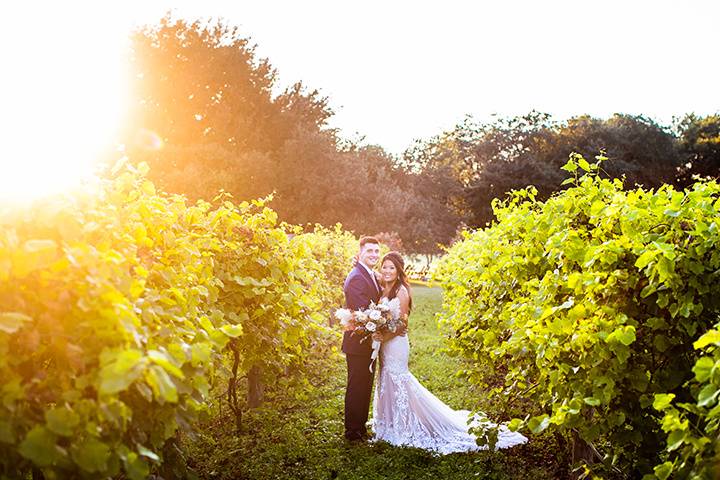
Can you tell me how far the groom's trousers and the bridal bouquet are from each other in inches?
7.2

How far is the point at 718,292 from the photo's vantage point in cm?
407

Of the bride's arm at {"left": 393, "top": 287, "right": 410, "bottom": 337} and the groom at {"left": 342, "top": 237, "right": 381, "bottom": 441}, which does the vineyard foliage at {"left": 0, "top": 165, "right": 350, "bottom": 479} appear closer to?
the groom at {"left": 342, "top": 237, "right": 381, "bottom": 441}

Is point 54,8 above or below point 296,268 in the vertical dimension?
above

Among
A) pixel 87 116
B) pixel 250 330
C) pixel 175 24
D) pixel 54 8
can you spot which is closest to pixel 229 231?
pixel 250 330

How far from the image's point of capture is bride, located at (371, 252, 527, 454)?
25.0 feet

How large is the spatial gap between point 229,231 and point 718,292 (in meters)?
4.27

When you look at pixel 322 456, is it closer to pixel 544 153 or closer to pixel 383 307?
pixel 383 307

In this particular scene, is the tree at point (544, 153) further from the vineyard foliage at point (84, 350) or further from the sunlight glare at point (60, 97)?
the vineyard foliage at point (84, 350)

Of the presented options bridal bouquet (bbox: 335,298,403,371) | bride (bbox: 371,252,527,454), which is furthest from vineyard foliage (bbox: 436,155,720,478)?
bridal bouquet (bbox: 335,298,403,371)

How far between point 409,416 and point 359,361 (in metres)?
0.83

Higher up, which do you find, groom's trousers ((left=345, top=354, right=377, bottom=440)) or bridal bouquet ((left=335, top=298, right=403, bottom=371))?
bridal bouquet ((left=335, top=298, right=403, bottom=371))

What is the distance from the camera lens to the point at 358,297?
26.4 feet

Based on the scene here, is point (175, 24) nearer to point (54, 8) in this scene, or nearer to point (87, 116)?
point (87, 116)

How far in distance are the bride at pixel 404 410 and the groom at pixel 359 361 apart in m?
0.19
